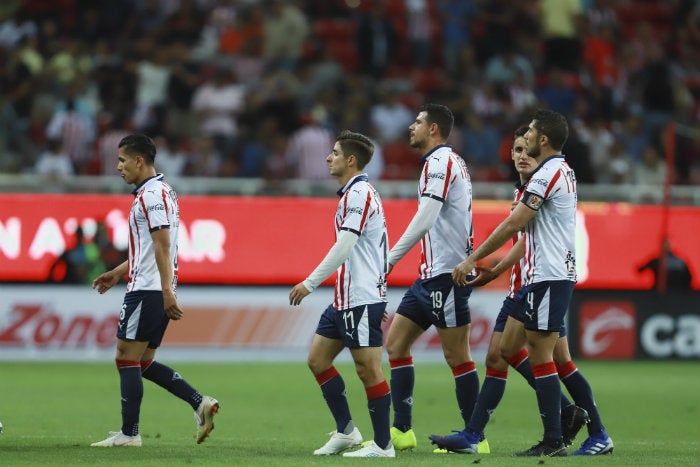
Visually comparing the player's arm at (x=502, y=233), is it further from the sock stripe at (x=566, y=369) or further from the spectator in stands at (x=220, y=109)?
the spectator in stands at (x=220, y=109)

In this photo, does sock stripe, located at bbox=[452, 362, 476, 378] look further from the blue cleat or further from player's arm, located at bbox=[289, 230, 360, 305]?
player's arm, located at bbox=[289, 230, 360, 305]

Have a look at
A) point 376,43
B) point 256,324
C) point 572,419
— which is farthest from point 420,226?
point 376,43

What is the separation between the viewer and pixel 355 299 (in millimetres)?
9359

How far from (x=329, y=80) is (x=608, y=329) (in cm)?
613

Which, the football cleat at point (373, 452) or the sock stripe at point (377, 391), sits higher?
the sock stripe at point (377, 391)

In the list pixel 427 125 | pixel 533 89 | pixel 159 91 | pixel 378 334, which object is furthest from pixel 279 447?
pixel 533 89

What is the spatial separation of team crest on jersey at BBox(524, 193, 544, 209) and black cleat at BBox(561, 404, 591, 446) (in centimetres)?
155

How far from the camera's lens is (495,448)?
33.3 ft

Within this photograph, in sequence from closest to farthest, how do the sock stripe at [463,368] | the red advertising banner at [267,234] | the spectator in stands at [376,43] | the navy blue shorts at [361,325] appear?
the navy blue shorts at [361,325] < the sock stripe at [463,368] < the red advertising banner at [267,234] < the spectator in stands at [376,43]

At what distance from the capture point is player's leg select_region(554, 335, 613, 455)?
9.75m

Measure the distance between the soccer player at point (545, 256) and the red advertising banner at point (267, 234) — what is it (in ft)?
30.9

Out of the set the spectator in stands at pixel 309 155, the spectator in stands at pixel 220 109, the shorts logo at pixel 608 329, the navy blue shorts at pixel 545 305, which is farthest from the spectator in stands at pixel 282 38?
the navy blue shorts at pixel 545 305

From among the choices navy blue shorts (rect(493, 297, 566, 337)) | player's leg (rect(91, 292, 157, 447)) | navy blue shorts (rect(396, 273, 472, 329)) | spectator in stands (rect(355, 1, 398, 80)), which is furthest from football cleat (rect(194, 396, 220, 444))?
spectator in stands (rect(355, 1, 398, 80))

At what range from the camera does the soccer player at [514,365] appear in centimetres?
955
